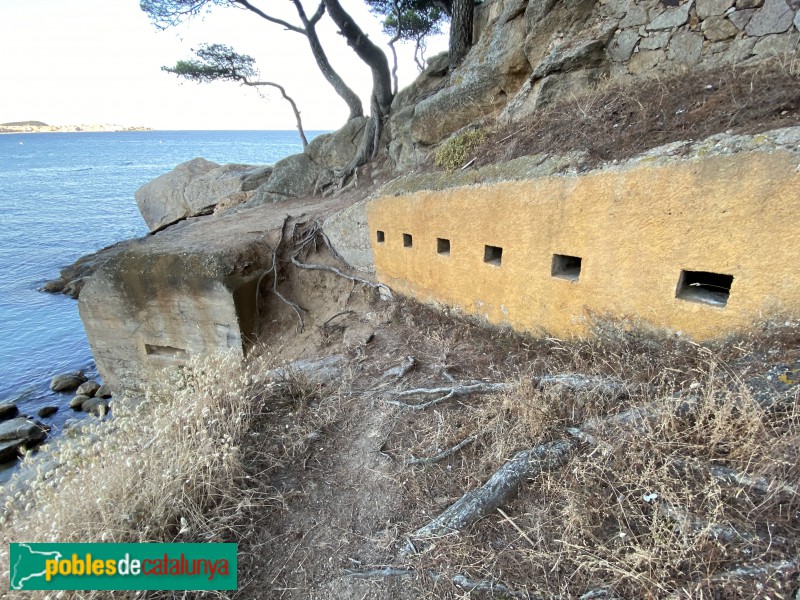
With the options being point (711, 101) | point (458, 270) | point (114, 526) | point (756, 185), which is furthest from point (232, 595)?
point (711, 101)

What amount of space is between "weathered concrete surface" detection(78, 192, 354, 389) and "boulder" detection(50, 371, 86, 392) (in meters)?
3.32

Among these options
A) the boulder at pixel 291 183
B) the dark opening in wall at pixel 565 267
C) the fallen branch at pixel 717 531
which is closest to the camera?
the fallen branch at pixel 717 531

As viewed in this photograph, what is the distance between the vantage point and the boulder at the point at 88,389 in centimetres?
1048

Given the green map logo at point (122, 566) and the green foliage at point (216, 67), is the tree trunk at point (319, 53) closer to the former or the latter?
the green foliage at point (216, 67)

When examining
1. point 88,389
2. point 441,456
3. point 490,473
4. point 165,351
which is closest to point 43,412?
point 88,389

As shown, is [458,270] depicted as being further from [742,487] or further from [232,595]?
[232,595]

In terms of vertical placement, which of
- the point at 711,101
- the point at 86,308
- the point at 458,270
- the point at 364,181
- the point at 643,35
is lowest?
the point at 86,308

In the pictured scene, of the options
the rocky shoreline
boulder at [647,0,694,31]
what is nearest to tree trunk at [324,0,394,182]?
boulder at [647,0,694,31]

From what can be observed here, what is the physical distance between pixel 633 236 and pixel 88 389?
42.9 ft

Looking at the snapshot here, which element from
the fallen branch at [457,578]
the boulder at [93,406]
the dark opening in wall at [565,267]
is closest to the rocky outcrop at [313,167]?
the boulder at [93,406]

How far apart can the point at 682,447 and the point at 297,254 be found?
738 cm

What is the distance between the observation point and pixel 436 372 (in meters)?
4.59

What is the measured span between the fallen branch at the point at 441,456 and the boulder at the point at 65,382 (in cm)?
1227

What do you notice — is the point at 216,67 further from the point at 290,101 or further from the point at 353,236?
the point at 353,236
